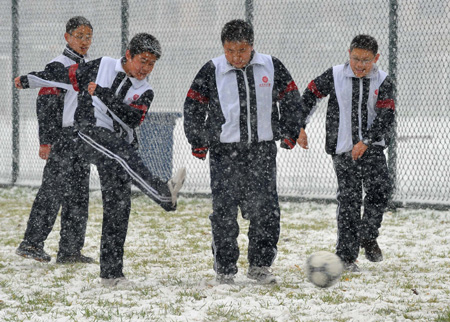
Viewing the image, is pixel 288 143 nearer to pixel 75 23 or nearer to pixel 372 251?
pixel 372 251

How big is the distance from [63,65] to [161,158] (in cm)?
357

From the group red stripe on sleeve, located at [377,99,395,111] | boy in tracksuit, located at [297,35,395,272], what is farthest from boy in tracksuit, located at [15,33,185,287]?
red stripe on sleeve, located at [377,99,395,111]

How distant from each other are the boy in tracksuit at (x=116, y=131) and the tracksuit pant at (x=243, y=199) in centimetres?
35

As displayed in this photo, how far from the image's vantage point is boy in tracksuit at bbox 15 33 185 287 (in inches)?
173

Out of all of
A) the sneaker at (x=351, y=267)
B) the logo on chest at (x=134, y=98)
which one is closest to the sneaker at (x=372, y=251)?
the sneaker at (x=351, y=267)

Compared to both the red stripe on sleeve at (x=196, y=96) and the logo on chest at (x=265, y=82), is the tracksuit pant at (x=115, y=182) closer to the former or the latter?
the red stripe on sleeve at (x=196, y=96)

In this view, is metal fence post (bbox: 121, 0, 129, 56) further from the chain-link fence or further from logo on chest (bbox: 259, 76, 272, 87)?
logo on chest (bbox: 259, 76, 272, 87)

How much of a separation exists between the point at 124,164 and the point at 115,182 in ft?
0.45

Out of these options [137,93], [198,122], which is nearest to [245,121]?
[198,122]

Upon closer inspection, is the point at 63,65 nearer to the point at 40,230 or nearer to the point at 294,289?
the point at 40,230

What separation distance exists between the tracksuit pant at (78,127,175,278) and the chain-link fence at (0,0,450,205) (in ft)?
12.5

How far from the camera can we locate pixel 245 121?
4.62m

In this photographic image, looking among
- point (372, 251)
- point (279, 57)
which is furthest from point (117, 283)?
point (279, 57)

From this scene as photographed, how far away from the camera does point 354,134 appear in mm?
5008
